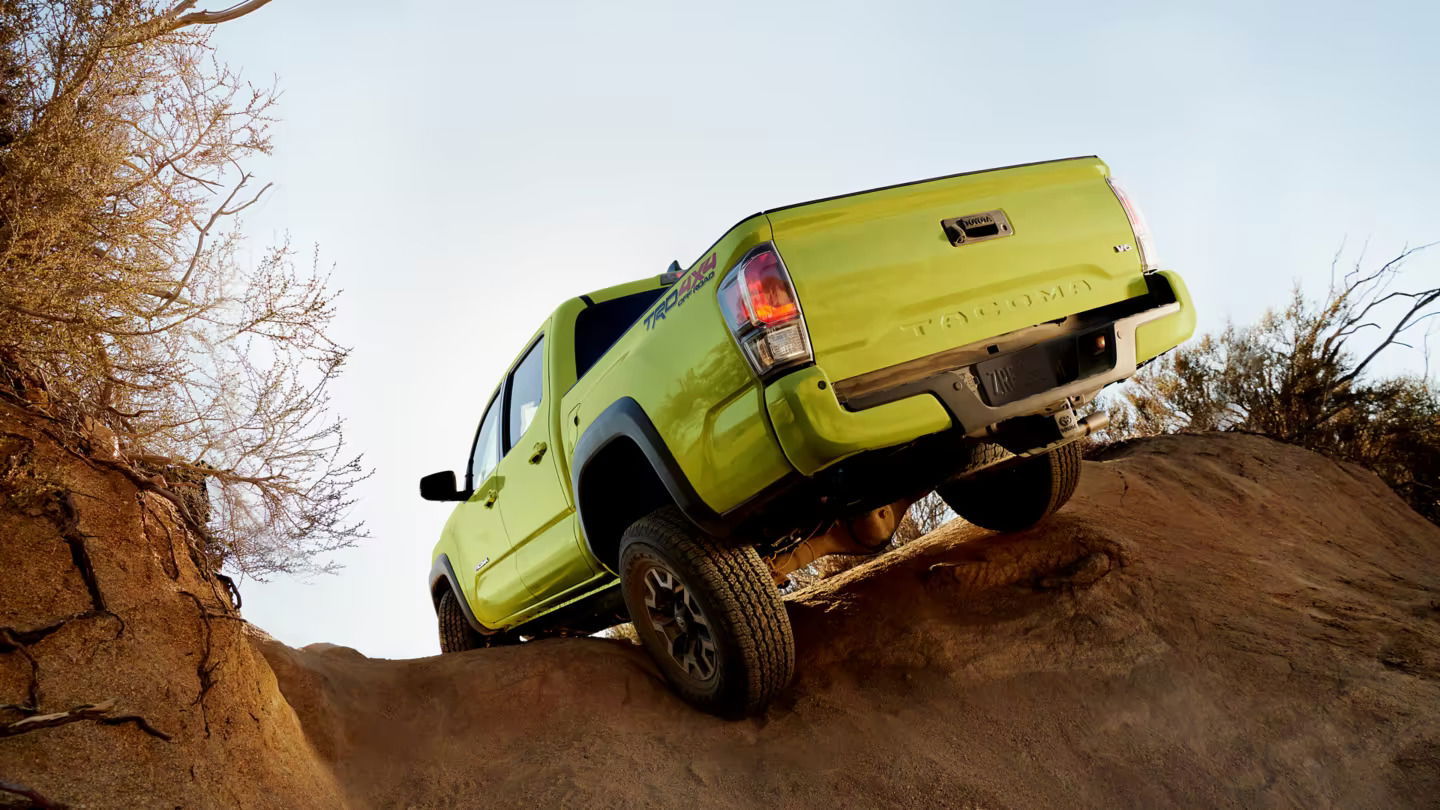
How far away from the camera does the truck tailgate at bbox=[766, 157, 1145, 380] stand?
9.50 ft

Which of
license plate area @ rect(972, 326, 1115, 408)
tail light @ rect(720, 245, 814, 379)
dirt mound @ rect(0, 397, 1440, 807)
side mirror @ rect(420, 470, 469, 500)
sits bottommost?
dirt mound @ rect(0, 397, 1440, 807)

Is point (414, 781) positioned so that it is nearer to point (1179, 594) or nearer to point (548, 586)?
point (548, 586)

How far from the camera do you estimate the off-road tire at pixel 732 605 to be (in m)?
3.28

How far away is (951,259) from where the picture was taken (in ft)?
10.2

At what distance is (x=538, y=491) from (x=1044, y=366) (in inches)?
101

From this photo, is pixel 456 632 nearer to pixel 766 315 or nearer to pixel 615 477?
pixel 615 477

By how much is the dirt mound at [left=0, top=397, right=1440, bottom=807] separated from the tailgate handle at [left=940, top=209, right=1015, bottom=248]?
1.83 metres

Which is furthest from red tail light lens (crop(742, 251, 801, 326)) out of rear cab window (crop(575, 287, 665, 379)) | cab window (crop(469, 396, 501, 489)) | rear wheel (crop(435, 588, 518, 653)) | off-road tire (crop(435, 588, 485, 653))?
off-road tire (crop(435, 588, 485, 653))

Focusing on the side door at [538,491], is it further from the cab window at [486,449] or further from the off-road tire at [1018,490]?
the off-road tire at [1018,490]

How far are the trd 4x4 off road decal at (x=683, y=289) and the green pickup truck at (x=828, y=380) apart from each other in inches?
0.5

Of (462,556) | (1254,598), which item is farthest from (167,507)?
(1254,598)

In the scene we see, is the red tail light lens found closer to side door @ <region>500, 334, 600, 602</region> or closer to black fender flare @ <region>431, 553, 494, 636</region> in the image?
side door @ <region>500, 334, 600, 602</region>

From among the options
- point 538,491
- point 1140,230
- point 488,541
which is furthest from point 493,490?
point 1140,230

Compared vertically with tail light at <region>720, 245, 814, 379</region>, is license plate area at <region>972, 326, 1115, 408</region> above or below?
below
